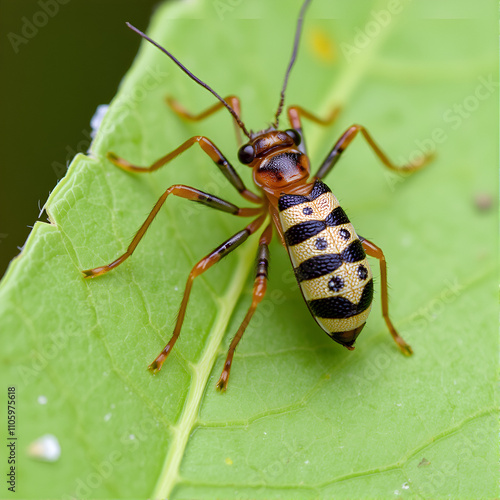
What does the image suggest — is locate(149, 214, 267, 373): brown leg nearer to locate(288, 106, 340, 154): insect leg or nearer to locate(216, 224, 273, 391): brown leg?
locate(216, 224, 273, 391): brown leg

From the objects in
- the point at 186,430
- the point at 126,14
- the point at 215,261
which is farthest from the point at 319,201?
the point at 126,14

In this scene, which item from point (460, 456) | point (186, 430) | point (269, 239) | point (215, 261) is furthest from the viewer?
point (269, 239)

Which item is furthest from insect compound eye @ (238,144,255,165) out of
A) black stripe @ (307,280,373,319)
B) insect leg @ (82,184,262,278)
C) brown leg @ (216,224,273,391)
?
black stripe @ (307,280,373,319)

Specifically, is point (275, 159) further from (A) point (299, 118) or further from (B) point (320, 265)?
(B) point (320, 265)

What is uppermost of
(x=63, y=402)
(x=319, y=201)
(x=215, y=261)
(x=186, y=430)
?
(x=319, y=201)

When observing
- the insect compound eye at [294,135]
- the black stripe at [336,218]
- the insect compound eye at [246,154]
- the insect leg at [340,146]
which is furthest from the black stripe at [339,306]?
the insect compound eye at [294,135]

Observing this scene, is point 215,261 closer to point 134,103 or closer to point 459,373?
point 134,103

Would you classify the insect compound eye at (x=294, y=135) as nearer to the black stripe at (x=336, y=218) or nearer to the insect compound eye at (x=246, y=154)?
the insect compound eye at (x=246, y=154)
